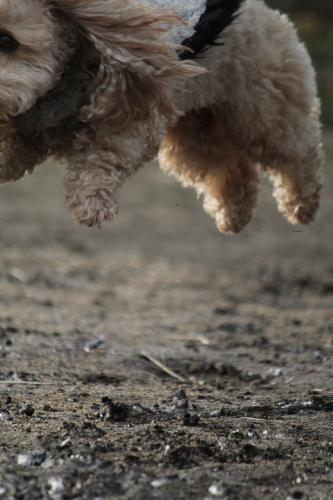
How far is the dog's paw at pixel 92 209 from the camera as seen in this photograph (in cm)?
460

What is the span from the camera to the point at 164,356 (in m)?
6.79

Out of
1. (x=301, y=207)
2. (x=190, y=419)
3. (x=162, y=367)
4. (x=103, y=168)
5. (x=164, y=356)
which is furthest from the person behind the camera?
(x=164, y=356)

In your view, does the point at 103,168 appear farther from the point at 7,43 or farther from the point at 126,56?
the point at 7,43

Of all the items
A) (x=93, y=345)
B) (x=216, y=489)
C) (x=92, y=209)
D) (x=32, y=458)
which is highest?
(x=92, y=209)

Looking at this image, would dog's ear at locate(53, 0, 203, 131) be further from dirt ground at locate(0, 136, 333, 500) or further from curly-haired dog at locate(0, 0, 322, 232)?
dirt ground at locate(0, 136, 333, 500)

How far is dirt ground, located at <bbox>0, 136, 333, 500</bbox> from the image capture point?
13.8 feet

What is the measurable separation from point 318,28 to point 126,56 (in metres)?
20.2

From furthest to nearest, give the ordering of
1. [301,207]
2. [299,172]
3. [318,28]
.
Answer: [318,28], [301,207], [299,172]

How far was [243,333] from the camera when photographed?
763cm

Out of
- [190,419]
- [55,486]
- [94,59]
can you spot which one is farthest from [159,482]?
[94,59]

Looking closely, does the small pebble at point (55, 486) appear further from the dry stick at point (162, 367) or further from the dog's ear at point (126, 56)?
the dry stick at point (162, 367)

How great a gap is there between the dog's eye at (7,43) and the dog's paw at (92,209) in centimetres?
68

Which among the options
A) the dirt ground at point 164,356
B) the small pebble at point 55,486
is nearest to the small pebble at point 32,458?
the dirt ground at point 164,356

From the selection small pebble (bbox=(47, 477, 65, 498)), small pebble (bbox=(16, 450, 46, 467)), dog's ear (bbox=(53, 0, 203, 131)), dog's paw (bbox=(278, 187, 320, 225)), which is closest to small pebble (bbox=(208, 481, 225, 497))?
small pebble (bbox=(47, 477, 65, 498))
